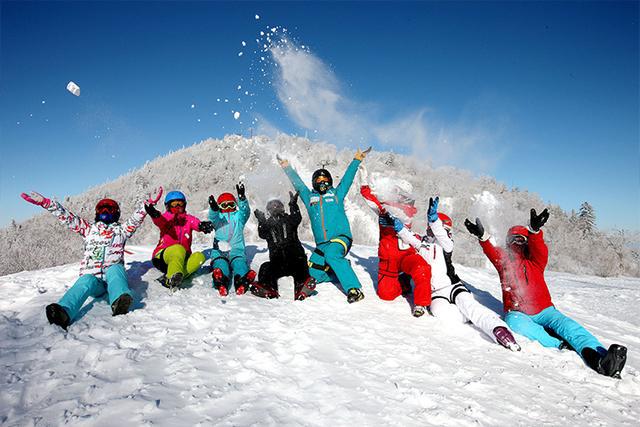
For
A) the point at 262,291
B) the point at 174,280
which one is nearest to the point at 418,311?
the point at 262,291

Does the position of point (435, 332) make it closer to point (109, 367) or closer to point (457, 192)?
point (109, 367)

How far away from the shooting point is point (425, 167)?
27.7 meters

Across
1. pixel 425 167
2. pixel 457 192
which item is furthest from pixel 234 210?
pixel 425 167

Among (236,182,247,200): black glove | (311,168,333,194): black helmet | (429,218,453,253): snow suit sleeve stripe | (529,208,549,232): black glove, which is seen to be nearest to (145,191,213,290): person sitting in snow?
(236,182,247,200): black glove

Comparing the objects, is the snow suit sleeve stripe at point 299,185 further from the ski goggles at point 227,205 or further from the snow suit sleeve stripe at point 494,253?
the snow suit sleeve stripe at point 494,253

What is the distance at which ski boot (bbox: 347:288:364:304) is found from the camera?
494 centimetres

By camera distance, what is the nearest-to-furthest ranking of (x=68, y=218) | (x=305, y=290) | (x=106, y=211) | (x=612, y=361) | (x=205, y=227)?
(x=612, y=361) → (x=68, y=218) → (x=106, y=211) → (x=305, y=290) → (x=205, y=227)

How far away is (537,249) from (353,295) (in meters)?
2.51

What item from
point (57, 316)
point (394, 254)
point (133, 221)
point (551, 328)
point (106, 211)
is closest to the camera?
point (57, 316)

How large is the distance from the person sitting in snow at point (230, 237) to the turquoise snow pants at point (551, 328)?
3.77 meters

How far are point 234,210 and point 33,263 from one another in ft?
29.4

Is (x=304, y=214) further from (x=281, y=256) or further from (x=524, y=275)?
(x=524, y=275)

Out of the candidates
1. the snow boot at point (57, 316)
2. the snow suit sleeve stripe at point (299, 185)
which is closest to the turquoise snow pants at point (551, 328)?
the snow suit sleeve stripe at point (299, 185)

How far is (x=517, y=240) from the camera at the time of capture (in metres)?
4.65
